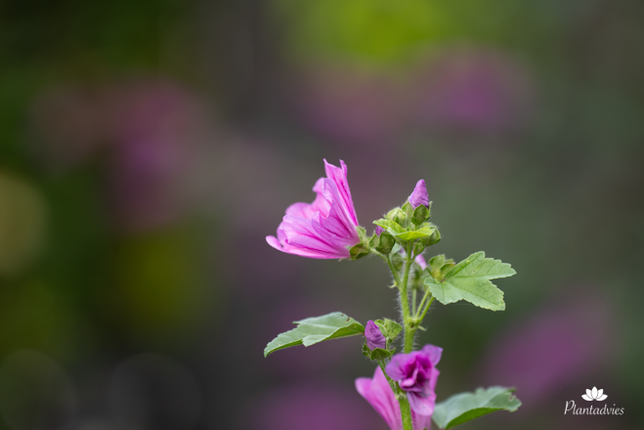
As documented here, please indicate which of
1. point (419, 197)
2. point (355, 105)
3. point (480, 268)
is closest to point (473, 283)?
point (480, 268)

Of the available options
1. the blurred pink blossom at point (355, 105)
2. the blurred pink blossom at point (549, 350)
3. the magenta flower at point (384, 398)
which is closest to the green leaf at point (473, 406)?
the magenta flower at point (384, 398)

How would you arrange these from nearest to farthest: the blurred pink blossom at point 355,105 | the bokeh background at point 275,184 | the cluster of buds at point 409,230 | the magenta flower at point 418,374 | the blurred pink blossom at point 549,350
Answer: the magenta flower at point 418,374 < the cluster of buds at point 409,230 < the blurred pink blossom at point 549,350 < the bokeh background at point 275,184 < the blurred pink blossom at point 355,105

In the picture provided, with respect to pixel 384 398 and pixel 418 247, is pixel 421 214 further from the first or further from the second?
pixel 384 398

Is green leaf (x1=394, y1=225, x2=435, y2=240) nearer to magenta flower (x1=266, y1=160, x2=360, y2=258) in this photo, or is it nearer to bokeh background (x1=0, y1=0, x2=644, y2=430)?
magenta flower (x1=266, y1=160, x2=360, y2=258)

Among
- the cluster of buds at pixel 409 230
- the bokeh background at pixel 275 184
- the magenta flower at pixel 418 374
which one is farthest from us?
the bokeh background at pixel 275 184

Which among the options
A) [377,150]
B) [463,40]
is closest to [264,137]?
[377,150]

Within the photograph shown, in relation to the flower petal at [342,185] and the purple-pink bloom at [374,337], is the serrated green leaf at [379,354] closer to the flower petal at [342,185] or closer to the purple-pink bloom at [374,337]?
the purple-pink bloom at [374,337]

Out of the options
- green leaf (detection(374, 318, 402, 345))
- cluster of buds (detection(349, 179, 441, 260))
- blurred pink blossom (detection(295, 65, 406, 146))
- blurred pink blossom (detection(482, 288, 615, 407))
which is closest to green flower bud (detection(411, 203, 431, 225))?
cluster of buds (detection(349, 179, 441, 260))
